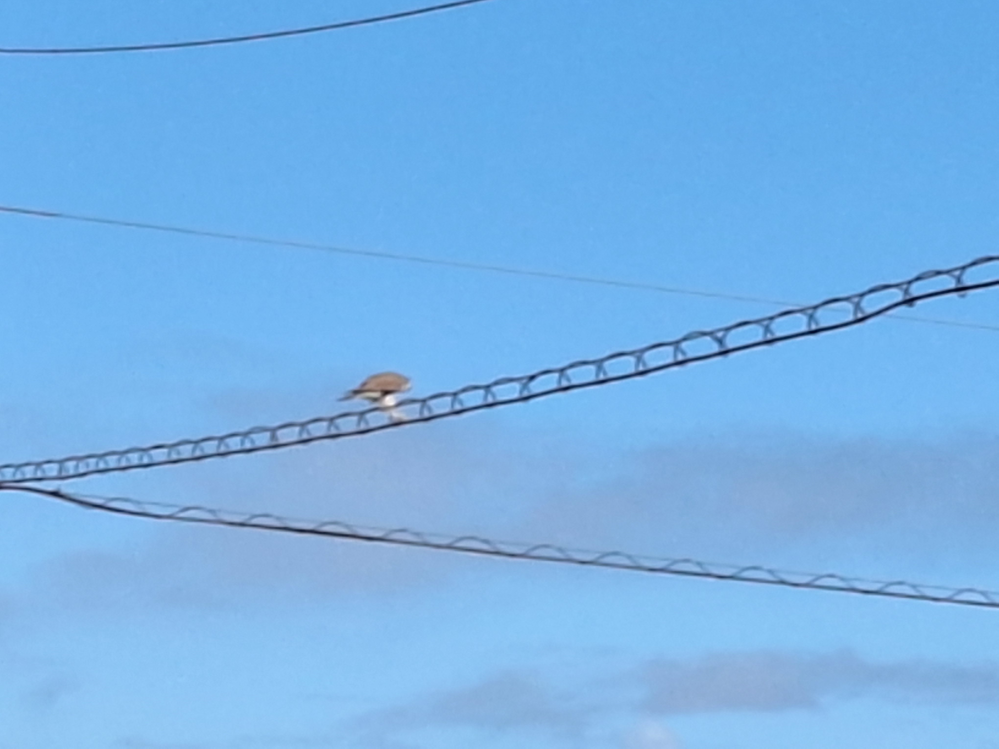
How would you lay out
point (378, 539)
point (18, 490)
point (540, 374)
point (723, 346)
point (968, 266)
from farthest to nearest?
point (18, 490) → point (378, 539) → point (540, 374) → point (723, 346) → point (968, 266)

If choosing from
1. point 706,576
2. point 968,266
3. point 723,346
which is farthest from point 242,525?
point 968,266

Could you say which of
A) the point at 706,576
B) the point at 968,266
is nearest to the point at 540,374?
the point at 706,576

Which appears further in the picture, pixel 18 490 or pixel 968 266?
pixel 18 490

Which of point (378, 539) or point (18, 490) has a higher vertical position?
point (18, 490)

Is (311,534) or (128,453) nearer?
(311,534)

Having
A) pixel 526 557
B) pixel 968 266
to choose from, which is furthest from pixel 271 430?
pixel 968 266

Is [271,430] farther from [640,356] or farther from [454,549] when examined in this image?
[640,356]

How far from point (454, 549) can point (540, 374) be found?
2.61 metres

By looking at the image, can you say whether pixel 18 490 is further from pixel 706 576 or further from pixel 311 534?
pixel 706 576

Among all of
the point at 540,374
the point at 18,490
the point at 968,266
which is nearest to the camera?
the point at 968,266

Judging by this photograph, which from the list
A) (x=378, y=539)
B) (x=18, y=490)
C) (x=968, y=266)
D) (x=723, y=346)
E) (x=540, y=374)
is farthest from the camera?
(x=18, y=490)

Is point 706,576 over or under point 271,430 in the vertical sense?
under

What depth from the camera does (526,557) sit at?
29.8m

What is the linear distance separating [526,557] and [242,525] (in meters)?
3.16
